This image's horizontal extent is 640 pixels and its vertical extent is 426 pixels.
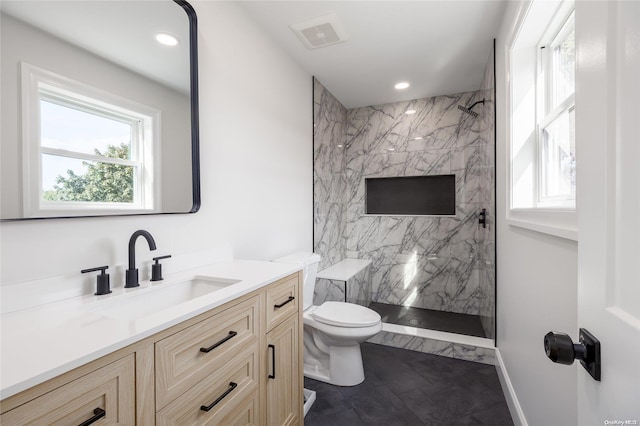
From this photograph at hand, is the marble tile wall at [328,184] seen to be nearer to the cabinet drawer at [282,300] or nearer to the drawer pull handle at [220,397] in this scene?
the cabinet drawer at [282,300]

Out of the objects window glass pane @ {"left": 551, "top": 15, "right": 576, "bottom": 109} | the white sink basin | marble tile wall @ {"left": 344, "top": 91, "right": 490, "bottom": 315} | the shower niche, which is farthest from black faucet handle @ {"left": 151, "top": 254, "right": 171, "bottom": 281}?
the shower niche

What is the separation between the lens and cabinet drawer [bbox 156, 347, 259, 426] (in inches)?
32.4

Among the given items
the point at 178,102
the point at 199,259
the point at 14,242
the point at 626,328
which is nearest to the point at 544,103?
the point at 626,328

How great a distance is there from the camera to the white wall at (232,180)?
0.98 m

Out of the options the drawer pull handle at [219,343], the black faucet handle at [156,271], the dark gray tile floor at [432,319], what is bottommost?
the dark gray tile floor at [432,319]

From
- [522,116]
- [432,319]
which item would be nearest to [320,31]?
[522,116]

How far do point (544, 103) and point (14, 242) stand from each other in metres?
2.36

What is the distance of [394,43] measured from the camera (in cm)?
226

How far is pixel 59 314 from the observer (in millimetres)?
856

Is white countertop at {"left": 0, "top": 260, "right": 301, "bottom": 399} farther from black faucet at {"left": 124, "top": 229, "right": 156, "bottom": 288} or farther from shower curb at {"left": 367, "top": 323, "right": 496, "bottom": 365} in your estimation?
shower curb at {"left": 367, "top": 323, "right": 496, "bottom": 365}

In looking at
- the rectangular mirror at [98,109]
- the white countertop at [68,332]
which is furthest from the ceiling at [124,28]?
the white countertop at [68,332]

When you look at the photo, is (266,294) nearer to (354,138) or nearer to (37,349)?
(37,349)

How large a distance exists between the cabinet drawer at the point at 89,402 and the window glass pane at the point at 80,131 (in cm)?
77

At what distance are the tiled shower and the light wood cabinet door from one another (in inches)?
56.6
